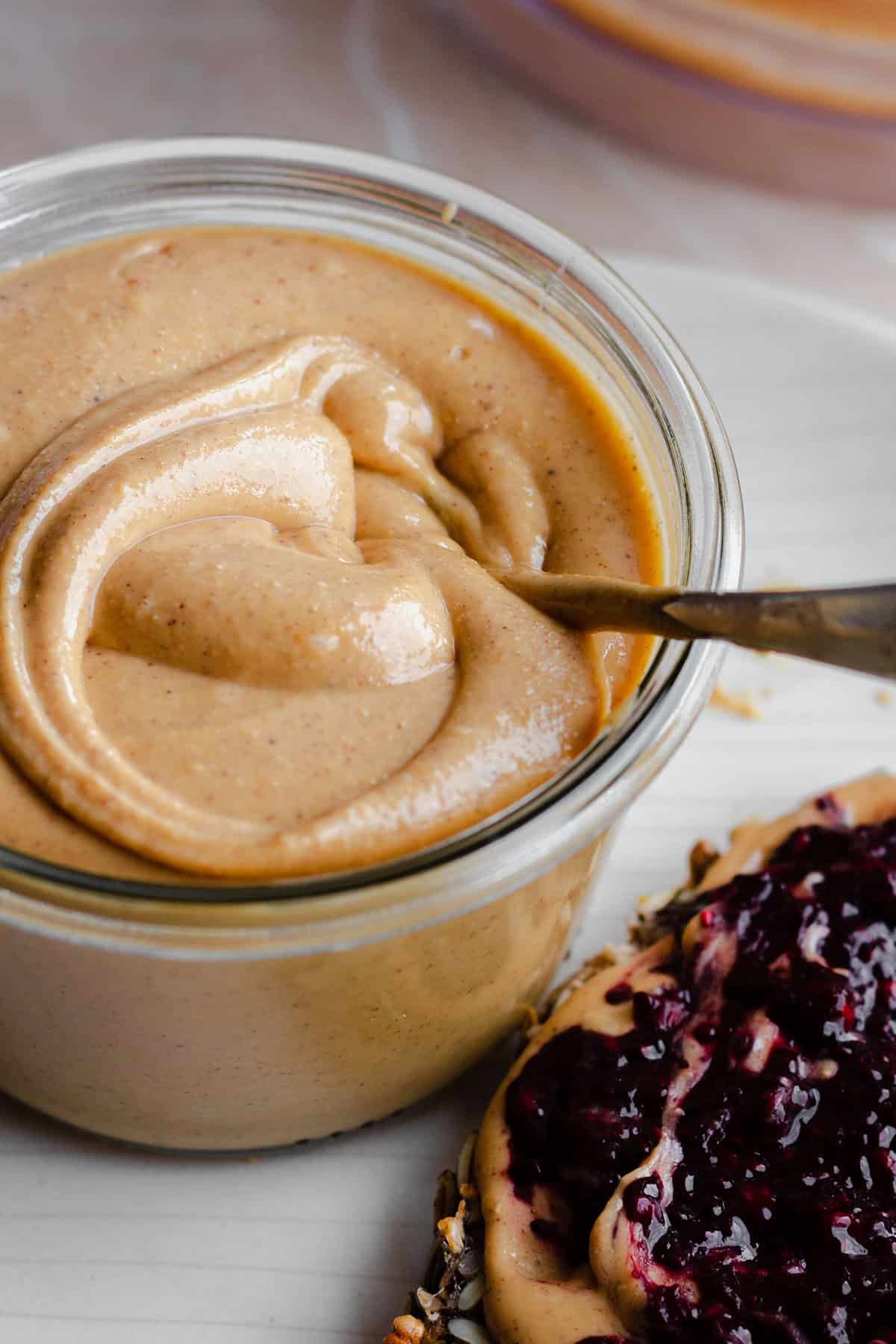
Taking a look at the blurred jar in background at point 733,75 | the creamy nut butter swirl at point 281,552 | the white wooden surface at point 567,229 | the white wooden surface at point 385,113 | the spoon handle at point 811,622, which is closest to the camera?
the spoon handle at point 811,622

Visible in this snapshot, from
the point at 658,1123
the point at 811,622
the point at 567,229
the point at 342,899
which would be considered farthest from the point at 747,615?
the point at 567,229

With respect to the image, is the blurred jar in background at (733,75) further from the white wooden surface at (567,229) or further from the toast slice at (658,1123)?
the toast slice at (658,1123)

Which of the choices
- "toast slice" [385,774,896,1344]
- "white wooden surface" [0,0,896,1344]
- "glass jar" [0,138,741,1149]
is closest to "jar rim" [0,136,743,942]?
"glass jar" [0,138,741,1149]

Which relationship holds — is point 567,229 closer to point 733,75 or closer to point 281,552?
point 733,75

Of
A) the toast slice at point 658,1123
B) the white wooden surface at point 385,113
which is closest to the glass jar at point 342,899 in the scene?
the toast slice at point 658,1123

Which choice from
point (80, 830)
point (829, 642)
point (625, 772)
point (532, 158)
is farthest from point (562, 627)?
point (532, 158)

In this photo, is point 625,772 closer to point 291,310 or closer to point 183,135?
point 291,310
